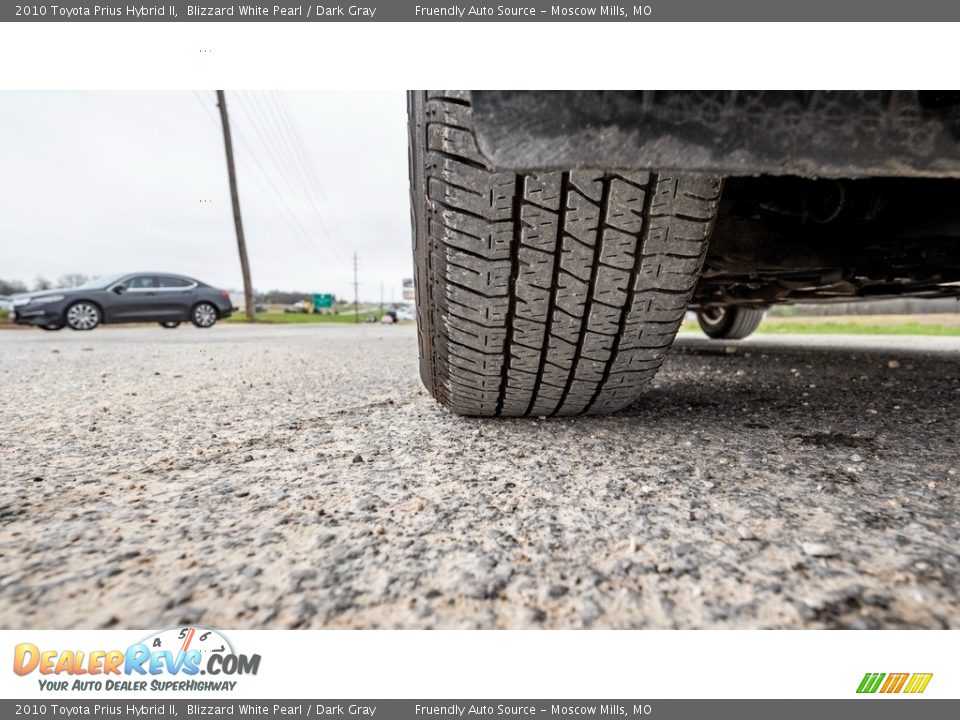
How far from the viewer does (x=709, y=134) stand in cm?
48

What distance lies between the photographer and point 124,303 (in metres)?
6.54

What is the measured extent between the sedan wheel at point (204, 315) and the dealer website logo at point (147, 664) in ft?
26.5

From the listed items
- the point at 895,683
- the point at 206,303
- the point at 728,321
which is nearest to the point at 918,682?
the point at 895,683

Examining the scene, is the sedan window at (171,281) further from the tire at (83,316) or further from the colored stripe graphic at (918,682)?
the colored stripe graphic at (918,682)

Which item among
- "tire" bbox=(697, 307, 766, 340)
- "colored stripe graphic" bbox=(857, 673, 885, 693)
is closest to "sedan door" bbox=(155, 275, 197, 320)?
"tire" bbox=(697, 307, 766, 340)

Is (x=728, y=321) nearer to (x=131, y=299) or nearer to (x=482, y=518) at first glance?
(x=482, y=518)

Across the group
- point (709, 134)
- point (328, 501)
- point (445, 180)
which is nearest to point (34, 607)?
point (328, 501)

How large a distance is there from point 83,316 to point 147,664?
7552 millimetres

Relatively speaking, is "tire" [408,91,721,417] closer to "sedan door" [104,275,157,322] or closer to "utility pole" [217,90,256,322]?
"sedan door" [104,275,157,322]

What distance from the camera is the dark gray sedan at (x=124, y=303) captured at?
6.12 metres

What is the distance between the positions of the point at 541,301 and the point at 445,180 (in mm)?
248

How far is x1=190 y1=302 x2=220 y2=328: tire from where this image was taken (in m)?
7.49

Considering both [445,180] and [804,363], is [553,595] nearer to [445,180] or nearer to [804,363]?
[445,180]

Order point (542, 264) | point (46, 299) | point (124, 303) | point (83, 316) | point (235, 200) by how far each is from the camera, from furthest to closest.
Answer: point (235, 200)
point (124, 303)
point (83, 316)
point (46, 299)
point (542, 264)
